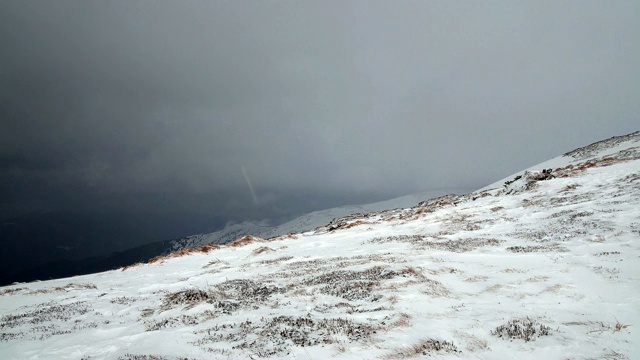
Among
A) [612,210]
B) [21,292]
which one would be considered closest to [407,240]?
[612,210]

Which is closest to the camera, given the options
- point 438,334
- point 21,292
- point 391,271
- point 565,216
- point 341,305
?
point 438,334

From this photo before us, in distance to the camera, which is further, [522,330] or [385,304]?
[385,304]

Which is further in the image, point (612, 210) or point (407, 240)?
point (407, 240)

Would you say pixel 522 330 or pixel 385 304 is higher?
pixel 385 304

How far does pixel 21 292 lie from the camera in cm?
2030

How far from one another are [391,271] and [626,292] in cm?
794

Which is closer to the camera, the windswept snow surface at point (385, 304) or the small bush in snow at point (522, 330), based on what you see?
the small bush in snow at point (522, 330)

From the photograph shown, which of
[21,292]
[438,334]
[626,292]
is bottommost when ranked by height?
[626,292]

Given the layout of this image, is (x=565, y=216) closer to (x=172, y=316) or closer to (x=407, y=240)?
(x=407, y=240)

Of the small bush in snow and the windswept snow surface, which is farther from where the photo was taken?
the windswept snow surface

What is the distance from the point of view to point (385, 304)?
11023 mm

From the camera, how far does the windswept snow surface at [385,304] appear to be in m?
7.84

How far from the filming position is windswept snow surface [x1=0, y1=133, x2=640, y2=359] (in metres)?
7.84

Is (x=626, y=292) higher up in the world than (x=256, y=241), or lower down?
lower down
